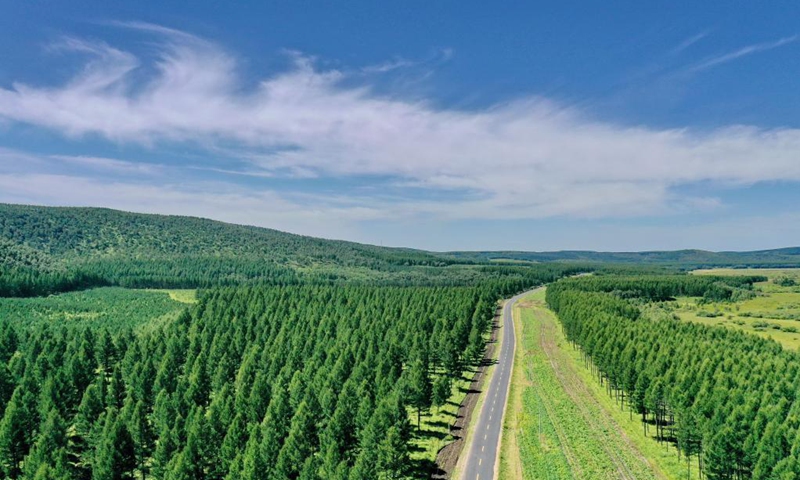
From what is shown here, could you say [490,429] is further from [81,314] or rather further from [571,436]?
[81,314]

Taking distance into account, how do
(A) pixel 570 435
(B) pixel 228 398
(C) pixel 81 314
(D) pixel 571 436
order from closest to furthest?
(B) pixel 228 398 < (D) pixel 571 436 < (A) pixel 570 435 < (C) pixel 81 314

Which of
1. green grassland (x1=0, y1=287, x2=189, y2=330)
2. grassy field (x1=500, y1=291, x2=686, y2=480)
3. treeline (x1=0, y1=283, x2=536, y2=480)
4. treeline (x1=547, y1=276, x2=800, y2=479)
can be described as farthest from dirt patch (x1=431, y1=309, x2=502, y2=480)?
green grassland (x1=0, y1=287, x2=189, y2=330)

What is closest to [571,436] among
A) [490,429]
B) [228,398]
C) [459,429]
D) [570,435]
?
[570,435]

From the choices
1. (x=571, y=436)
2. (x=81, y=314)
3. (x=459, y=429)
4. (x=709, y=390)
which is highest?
(x=709, y=390)

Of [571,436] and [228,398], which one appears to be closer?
[228,398]

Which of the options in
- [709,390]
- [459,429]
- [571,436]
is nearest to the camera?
[709,390]

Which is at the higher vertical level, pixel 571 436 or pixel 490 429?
pixel 571 436

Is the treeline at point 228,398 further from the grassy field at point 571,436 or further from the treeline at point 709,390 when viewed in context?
the treeline at point 709,390
